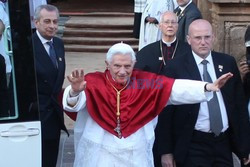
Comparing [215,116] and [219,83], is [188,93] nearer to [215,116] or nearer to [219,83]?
[219,83]

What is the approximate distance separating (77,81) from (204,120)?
3.86ft

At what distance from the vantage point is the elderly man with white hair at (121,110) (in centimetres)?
561

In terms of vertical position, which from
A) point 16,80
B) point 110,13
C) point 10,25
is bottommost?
point 110,13

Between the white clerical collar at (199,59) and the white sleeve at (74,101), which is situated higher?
the white clerical collar at (199,59)

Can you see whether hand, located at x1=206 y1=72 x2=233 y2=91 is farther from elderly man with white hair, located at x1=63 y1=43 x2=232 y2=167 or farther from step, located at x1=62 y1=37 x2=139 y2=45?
step, located at x1=62 y1=37 x2=139 y2=45

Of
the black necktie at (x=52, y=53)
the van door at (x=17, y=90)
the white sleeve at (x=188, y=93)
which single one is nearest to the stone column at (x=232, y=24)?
the black necktie at (x=52, y=53)

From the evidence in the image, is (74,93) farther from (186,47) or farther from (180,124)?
(186,47)

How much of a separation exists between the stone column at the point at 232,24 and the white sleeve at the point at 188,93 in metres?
5.27

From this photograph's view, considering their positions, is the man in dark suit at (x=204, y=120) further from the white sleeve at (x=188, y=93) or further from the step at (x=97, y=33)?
the step at (x=97, y=33)

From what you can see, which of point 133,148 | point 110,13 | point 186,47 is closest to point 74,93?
point 133,148

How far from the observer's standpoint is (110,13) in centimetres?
1702

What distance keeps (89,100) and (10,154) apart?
817mm

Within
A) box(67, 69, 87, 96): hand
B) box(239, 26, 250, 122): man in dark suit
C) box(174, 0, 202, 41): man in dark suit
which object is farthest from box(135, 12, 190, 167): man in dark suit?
box(67, 69, 87, 96): hand

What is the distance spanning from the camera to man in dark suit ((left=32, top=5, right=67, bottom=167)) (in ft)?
21.0
